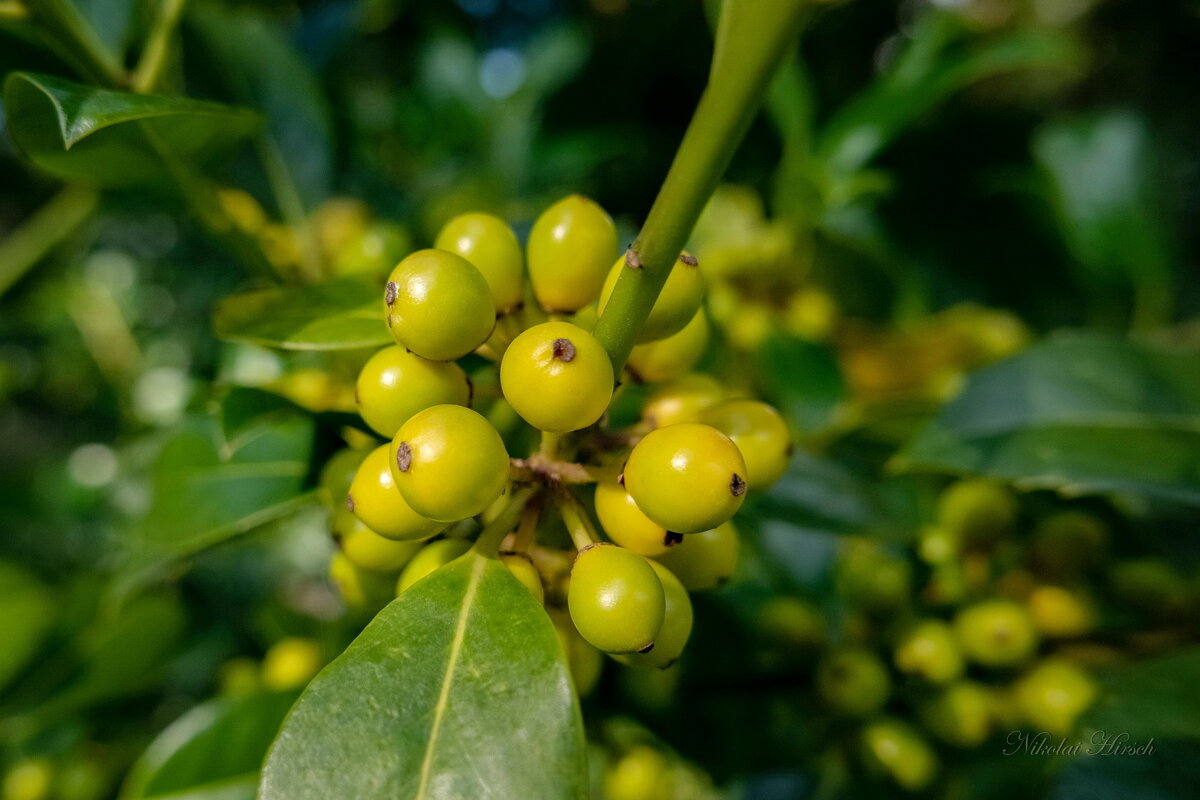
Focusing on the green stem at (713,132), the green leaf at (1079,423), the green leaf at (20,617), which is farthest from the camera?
the green leaf at (20,617)

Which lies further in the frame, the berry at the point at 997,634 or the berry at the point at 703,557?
the berry at the point at 997,634

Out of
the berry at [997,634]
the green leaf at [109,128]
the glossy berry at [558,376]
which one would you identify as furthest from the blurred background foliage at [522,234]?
the glossy berry at [558,376]

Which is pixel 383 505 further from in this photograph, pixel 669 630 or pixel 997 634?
pixel 997 634

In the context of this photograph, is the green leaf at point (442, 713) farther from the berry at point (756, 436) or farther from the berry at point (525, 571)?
the berry at point (756, 436)

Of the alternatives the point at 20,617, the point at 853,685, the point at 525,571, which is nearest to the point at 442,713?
the point at 525,571

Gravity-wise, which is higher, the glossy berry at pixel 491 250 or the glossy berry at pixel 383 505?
the glossy berry at pixel 491 250

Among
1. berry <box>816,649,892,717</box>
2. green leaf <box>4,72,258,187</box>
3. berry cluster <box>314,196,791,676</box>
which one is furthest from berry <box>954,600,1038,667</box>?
green leaf <box>4,72,258,187</box>

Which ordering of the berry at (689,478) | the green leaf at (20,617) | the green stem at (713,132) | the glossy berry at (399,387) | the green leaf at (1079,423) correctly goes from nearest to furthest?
the green stem at (713,132) < the berry at (689,478) < the glossy berry at (399,387) < the green leaf at (1079,423) < the green leaf at (20,617)
